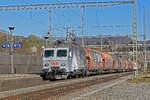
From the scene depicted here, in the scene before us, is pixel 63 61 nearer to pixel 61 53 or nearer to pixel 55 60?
pixel 55 60

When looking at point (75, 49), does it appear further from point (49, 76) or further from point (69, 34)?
point (69, 34)

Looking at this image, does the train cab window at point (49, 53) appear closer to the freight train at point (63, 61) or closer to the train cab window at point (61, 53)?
the freight train at point (63, 61)

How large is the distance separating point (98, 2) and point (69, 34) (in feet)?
23.3

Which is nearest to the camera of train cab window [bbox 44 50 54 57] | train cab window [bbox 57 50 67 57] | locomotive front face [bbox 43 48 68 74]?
locomotive front face [bbox 43 48 68 74]

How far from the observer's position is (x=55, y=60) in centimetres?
2694

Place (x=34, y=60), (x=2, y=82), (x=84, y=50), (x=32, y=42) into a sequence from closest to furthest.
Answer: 1. (x=2, y=82)
2. (x=84, y=50)
3. (x=34, y=60)
4. (x=32, y=42)

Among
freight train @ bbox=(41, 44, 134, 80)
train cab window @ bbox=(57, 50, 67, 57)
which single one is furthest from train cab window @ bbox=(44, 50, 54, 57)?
train cab window @ bbox=(57, 50, 67, 57)

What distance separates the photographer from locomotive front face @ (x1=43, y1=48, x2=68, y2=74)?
26.4 meters

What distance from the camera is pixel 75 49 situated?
96.0 ft

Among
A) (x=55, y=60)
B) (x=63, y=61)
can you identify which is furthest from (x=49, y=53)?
(x=63, y=61)

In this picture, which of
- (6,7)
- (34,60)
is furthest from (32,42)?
(6,7)

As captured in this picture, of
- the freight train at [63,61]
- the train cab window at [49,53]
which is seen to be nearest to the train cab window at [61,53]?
the freight train at [63,61]

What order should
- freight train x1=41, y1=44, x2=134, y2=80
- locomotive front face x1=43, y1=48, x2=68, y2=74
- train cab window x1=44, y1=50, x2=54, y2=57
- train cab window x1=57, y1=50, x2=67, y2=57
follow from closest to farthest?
locomotive front face x1=43, y1=48, x2=68, y2=74 → freight train x1=41, y1=44, x2=134, y2=80 → train cab window x1=57, y1=50, x2=67, y2=57 → train cab window x1=44, y1=50, x2=54, y2=57

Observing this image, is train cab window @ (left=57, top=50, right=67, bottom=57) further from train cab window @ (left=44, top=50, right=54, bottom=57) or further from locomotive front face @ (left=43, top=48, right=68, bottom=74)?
train cab window @ (left=44, top=50, right=54, bottom=57)
